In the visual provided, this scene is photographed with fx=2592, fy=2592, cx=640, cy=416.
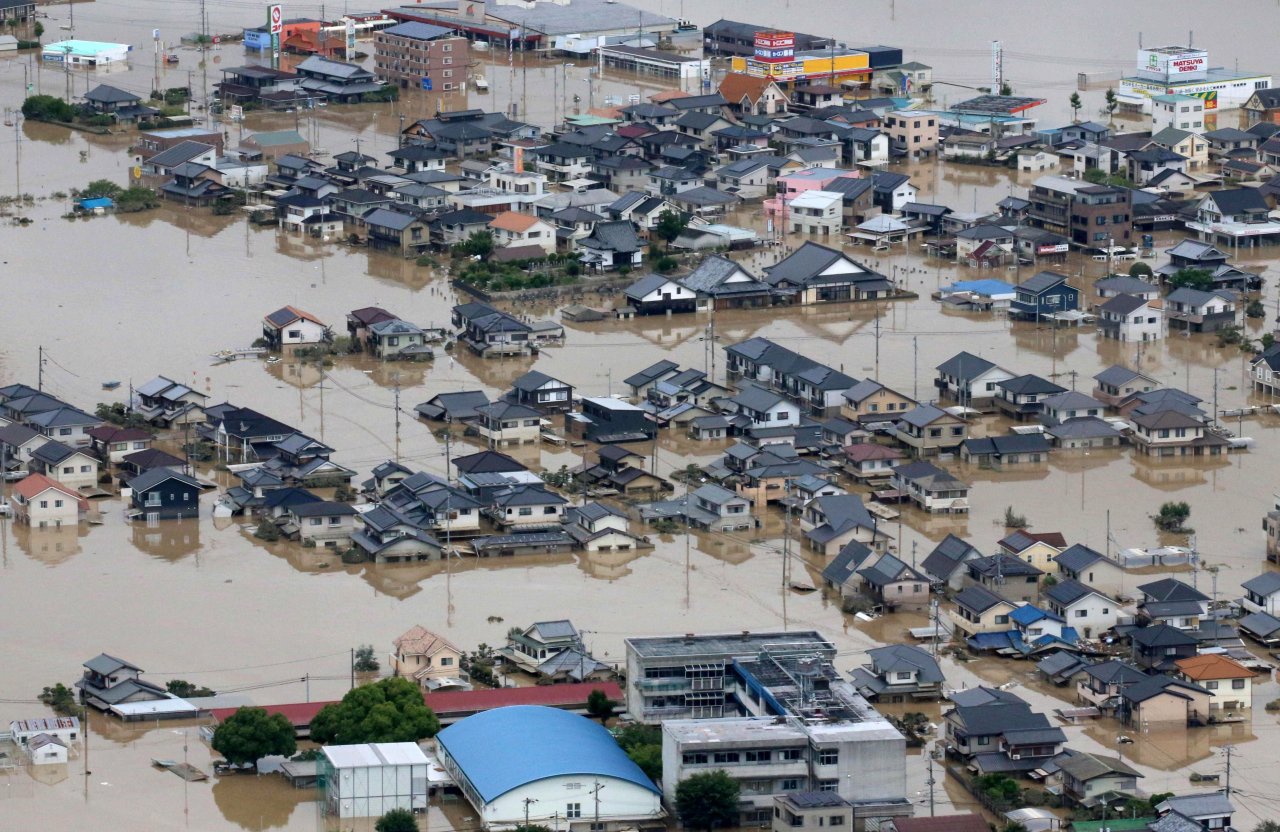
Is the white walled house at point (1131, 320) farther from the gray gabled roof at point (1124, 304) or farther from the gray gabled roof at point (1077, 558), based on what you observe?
the gray gabled roof at point (1077, 558)

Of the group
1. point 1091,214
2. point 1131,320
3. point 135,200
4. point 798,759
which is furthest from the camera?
point 135,200

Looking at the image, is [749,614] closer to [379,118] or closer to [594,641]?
[594,641]

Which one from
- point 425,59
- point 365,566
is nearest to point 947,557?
point 365,566

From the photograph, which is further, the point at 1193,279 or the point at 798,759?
the point at 1193,279

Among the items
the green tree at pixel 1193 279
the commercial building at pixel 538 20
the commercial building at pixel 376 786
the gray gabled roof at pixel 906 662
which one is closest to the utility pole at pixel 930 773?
the gray gabled roof at pixel 906 662

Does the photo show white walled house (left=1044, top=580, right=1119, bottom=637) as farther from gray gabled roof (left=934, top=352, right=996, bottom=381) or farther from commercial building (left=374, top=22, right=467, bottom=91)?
commercial building (left=374, top=22, right=467, bottom=91)

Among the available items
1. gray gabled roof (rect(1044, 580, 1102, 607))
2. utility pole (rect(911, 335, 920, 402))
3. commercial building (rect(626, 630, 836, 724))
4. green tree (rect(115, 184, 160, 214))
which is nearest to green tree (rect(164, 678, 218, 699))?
commercial building (rect(626, 630, 836, 724))

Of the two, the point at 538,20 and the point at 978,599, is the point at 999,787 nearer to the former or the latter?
the point at 978,599
